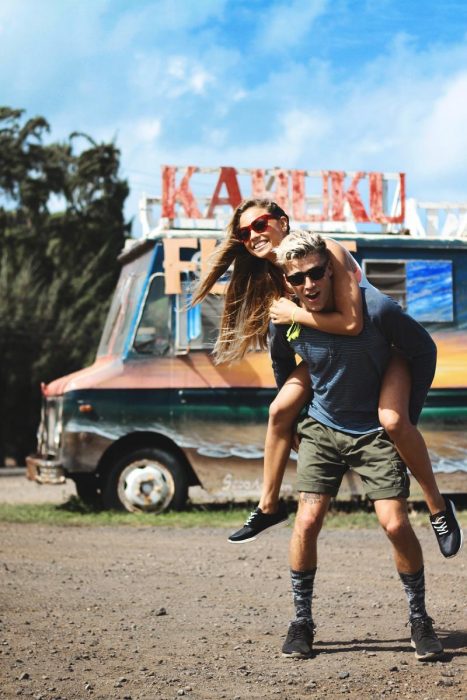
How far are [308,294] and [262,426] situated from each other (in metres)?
7.00

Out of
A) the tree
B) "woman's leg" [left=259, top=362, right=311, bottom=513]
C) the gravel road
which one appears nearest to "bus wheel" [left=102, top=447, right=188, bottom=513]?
the gravel road

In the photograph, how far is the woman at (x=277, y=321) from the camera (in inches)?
208

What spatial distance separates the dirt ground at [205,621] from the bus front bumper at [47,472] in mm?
1866

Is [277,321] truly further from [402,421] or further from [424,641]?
[424,641]

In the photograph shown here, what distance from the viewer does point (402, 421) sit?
5.26 m

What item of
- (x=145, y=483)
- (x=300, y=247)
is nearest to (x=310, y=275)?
(x=300, y=247)

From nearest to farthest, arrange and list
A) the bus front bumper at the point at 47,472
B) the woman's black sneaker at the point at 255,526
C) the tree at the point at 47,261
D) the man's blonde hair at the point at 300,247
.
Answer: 1. the man's blonde hair at the point at 300,247
2. the woman's black sneaker at the point at 255,526
3. the bus front bumper at the point at 47,472
4. the tree at the point at 47,261

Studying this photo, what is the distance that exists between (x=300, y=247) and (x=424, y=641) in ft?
5.89

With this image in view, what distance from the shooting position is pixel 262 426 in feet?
40.0

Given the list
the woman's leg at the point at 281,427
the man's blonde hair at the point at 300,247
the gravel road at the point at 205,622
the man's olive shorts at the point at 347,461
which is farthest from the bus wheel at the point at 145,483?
the man's blonde hair at the point at 300,247

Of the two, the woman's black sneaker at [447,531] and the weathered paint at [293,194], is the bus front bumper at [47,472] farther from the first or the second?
the woman's black sneaker at [447,531]

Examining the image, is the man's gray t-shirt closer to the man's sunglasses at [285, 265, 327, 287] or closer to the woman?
the woman

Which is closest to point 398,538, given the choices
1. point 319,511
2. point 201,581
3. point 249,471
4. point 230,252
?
point 319,511

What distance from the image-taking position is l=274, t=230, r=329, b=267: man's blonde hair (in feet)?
17.0
